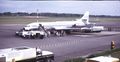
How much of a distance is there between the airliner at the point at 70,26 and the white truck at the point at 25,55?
0.83 m

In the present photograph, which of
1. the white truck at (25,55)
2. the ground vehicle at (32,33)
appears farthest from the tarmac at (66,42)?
the white truck at (25,55)

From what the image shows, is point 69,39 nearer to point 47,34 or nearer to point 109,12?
point 47,34

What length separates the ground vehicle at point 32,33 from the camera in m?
10.6

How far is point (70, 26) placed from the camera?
12062 mm

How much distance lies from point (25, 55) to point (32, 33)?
1.09 m

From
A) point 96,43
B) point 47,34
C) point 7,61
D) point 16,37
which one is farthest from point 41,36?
point 96,43

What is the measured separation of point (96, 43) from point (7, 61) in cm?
453

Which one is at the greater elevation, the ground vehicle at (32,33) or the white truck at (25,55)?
the ground vehicle at (32,33)

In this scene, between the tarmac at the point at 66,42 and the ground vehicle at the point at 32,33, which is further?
the ground vehicle at the point at 32,33

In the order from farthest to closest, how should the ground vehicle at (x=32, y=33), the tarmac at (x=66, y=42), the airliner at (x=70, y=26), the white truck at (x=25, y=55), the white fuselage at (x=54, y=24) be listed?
the airliner at (x=70, y=26) → the white fuselage at (x=54, y=24) → the ground vehicle at (x=32, y=33) → the tarmac at (x=66, y=42) → the white truck at (x=25, y=55)

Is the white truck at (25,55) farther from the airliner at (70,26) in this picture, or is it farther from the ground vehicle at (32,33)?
the airliner at (70,26)

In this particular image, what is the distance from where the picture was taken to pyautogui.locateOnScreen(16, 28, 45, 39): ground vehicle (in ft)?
34.8

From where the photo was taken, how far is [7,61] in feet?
31.1

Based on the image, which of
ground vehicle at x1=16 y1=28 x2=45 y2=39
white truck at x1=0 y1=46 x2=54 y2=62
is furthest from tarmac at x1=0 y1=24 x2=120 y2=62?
white truck at x1=0 y1=46 x2=54 y2=62
